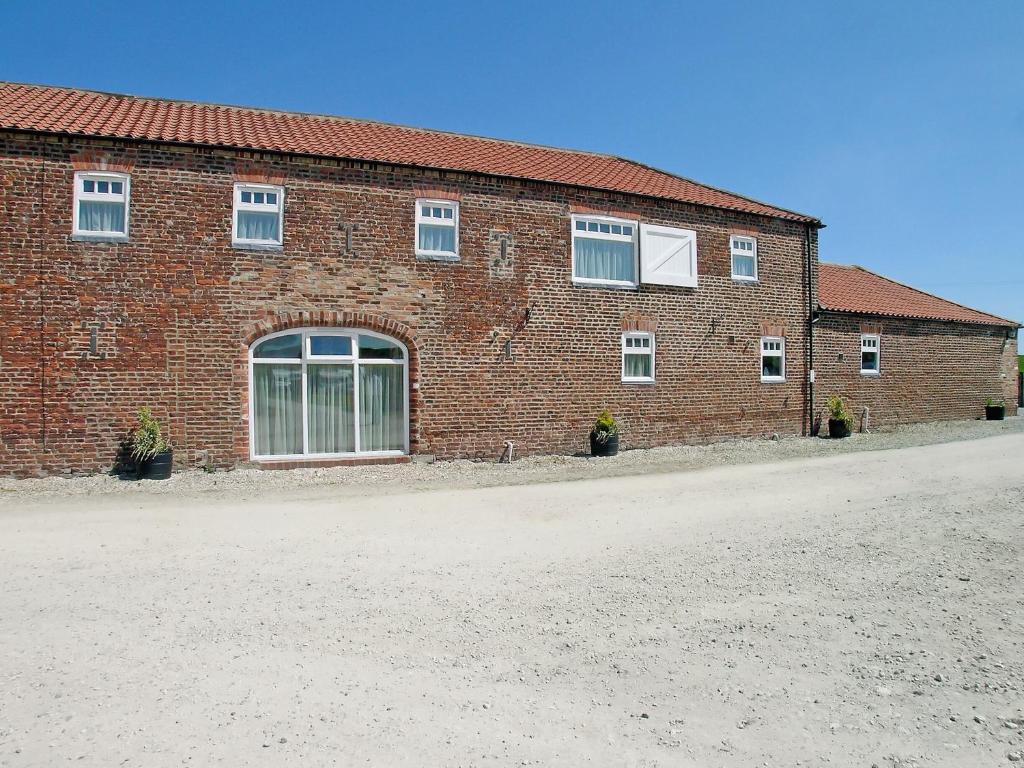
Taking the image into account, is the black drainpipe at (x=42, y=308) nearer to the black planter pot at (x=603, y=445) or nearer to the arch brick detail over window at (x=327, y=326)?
the arch brick detail over window at (x=327, y=326)

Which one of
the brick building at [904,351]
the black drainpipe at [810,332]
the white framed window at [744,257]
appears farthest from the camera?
the brick building at [904,351]

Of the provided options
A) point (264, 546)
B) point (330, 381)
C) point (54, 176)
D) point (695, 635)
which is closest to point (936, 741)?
point (695, 635)

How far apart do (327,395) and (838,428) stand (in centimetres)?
1305

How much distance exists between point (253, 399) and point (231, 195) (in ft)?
12.4

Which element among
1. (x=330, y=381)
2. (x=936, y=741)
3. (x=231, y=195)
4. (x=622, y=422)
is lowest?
(x=936, y=741)

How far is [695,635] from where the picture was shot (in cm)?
437

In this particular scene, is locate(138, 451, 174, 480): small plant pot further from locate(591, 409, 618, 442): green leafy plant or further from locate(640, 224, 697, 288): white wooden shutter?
locate(640, 224, 697, 288): white wooden shutter

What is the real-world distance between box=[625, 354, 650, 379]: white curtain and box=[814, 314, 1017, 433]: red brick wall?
5705 mm

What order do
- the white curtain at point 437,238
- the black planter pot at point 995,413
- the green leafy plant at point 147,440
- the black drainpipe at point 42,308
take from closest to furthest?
1. the green leafy plant at point 147,440
2. the black drainpipe at point 42,308
3. the white curtain at point 437,238
4. the black planter pot at point 995,413

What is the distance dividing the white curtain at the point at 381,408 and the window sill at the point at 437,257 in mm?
2265

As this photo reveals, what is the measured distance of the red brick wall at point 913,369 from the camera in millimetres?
18312

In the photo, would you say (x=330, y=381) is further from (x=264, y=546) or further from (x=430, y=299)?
(x=264, y=546)

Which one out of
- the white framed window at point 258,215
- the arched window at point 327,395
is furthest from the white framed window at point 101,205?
the arched window at point 327,395

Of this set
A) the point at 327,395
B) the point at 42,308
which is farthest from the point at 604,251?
the point at 42,308
